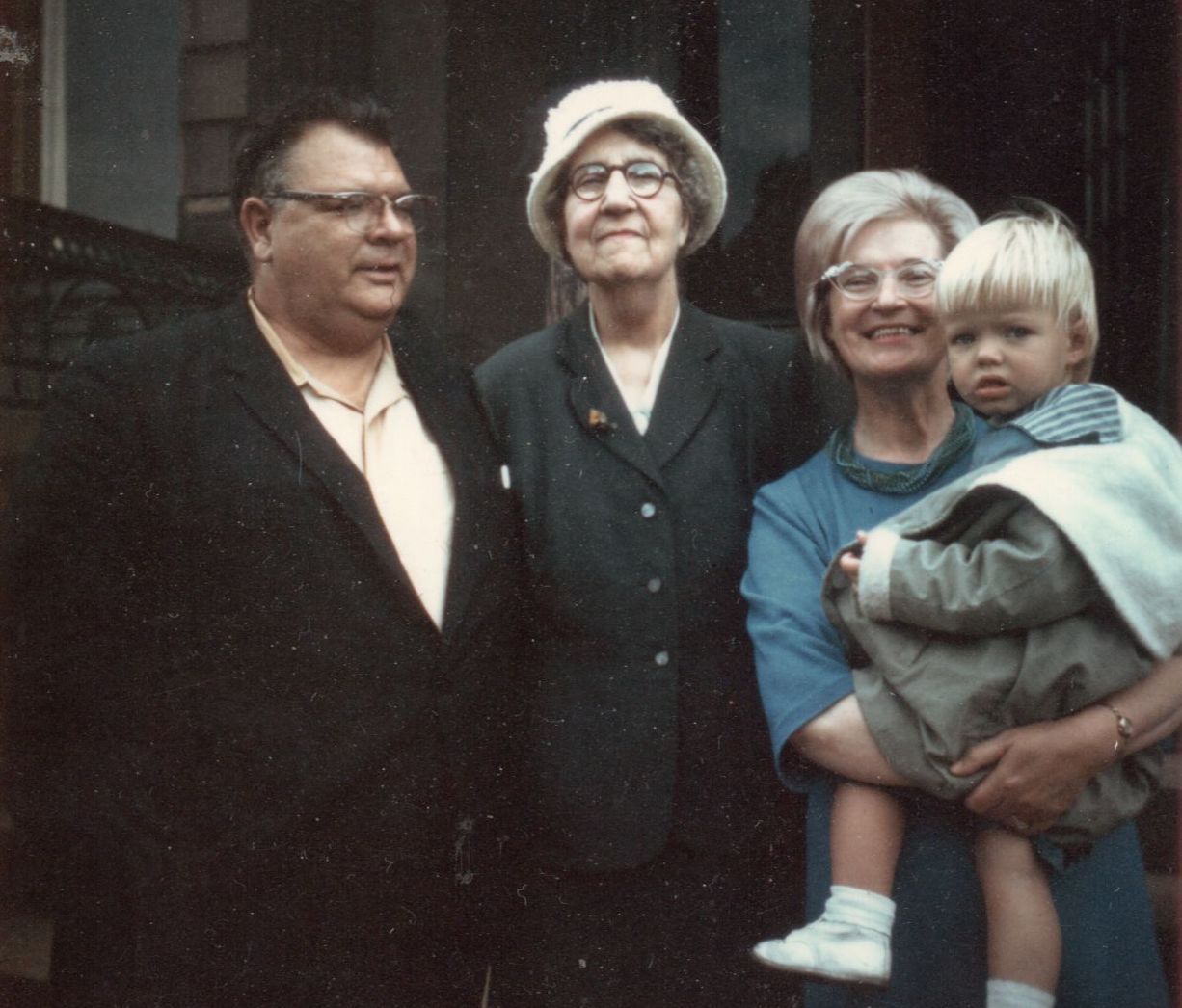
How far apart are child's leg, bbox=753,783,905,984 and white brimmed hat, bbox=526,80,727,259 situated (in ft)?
4.46

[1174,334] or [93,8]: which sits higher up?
[93,8]

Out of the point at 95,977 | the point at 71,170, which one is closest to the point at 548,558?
the point at 95,977

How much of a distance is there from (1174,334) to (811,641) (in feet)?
5.70

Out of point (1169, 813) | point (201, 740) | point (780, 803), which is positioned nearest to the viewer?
point (201, 740)

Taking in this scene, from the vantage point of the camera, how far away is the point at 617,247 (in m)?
2.53

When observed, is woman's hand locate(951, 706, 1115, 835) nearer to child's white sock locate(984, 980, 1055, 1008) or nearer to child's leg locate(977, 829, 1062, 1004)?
child's leg locate(977, 829, 1062, 1004)

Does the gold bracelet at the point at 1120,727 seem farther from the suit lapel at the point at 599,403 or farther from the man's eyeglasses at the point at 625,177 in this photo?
the man's eyeglasses at the point at 625,177

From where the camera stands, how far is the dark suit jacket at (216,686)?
A: 2344 millimetres

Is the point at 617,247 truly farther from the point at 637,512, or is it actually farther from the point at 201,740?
the point at 201,740

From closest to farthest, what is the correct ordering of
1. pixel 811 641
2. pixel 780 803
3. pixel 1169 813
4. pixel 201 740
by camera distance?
1. pixel 811 641
2. pixel 201 740
3. pixel 780 803
4. pixel 1169 813

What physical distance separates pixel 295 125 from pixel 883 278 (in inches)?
48.6

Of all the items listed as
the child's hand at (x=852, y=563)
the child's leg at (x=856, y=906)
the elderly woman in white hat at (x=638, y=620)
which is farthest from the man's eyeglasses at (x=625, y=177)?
the child's leg at (x=856, y=906)

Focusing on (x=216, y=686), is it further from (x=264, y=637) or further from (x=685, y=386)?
(x=685, y=386)

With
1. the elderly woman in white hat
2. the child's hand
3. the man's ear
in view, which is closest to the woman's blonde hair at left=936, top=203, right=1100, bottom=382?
the child's hand
